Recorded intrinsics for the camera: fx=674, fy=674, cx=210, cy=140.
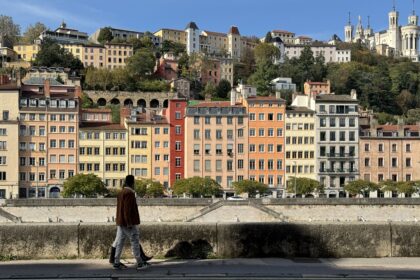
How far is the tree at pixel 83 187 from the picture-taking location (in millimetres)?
60250

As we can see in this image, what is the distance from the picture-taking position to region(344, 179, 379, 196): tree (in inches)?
2628

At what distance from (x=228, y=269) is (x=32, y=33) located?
155 meters

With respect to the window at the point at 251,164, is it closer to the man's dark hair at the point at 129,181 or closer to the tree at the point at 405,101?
the tree at the point at 405,101

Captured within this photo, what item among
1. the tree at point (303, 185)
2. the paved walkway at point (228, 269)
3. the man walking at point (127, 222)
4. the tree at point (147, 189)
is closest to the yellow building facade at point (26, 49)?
the tree at point (147, 189)

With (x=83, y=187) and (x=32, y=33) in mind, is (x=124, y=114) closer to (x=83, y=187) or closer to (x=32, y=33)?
(x=83, y=187)

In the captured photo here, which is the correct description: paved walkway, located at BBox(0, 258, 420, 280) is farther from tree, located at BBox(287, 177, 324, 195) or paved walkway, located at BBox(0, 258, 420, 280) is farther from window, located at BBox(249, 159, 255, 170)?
window, located at BBox(249, 159, 255, 170)

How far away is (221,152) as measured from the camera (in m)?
72.1

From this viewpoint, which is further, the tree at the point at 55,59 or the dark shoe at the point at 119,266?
the tree at the point at 55,59

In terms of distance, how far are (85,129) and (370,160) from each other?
31.0 metres

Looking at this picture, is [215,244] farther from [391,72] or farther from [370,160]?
[391,72]

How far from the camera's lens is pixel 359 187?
66.8m

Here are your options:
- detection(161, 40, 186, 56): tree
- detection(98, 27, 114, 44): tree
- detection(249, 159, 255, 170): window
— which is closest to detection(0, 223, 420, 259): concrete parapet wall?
detection(249, 159, 255, 170): window

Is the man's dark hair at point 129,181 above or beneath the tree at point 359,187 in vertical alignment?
above

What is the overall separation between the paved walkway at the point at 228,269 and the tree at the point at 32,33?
144 metres
